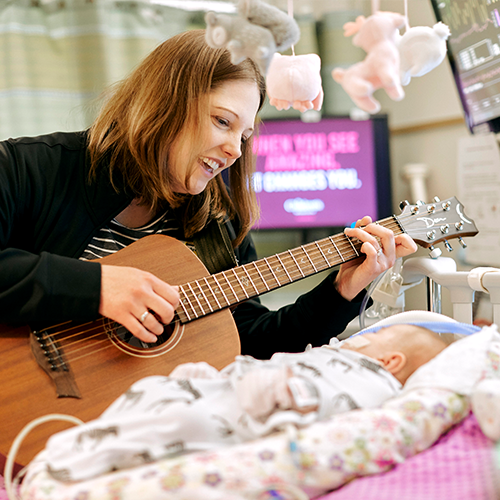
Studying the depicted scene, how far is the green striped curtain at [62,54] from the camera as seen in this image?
2.30 m

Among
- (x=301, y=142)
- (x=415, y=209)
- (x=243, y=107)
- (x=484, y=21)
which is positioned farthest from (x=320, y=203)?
(x=243, y=107)

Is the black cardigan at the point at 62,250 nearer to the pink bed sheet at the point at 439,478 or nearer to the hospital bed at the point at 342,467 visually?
the hospital bed at the point at 342,467

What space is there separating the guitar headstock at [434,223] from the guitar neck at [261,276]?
0.11 feet

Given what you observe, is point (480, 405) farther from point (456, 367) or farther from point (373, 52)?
point (373, 52)

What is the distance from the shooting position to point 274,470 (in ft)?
1.77

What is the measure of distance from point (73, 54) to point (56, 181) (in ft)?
5.19

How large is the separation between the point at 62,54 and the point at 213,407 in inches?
89.1

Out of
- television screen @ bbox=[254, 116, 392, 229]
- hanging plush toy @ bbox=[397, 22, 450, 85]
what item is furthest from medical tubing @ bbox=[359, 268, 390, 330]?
television screen @ bbox=[254, 116, 392, 229]

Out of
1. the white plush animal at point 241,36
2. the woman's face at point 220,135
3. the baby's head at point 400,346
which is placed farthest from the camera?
the woman's face at point 220,135

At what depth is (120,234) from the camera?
3.89 feet

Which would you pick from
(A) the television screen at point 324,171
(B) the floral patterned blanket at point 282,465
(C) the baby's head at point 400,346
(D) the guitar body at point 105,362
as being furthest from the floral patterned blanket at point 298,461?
(A) the television screen at point 324,171

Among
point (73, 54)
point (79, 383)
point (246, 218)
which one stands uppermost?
point (73, 54)

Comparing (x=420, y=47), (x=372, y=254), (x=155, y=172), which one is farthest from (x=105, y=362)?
(x=420, y=47)

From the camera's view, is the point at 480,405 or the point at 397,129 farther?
the point at 397,129
